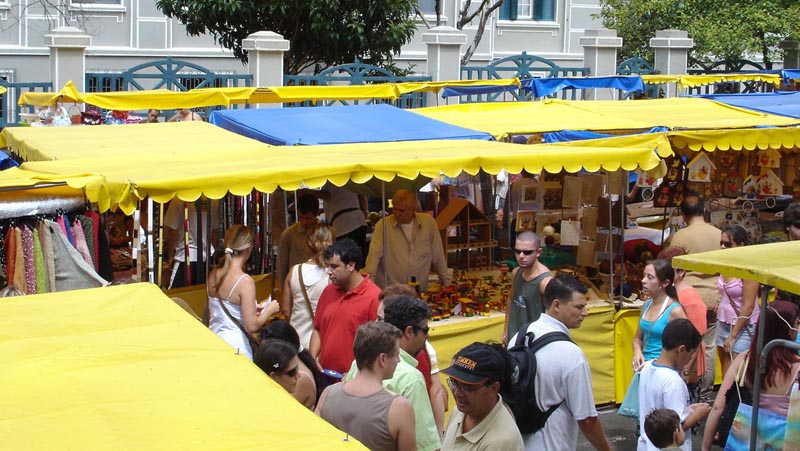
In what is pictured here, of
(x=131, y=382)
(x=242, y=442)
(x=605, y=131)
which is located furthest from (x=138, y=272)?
(x=605, y=131)

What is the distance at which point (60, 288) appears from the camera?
6824mm

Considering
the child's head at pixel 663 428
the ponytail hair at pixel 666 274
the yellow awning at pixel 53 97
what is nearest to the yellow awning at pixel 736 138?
the ponytail hair at pixel 666 274

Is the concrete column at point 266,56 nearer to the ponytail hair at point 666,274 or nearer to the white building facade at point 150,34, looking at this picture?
the white building facade at point 150,34

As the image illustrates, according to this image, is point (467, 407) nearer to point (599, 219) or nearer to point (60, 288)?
point (60, 288)

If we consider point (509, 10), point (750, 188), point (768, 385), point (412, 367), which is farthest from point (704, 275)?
point (509, 10)

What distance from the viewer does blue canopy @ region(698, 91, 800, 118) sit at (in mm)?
12742

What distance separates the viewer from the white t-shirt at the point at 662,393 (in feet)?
20.2

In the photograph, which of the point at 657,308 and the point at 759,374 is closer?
the point at 759,374

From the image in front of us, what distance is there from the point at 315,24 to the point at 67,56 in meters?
4.30

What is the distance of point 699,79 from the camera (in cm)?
1734

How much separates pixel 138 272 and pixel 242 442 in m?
4.45

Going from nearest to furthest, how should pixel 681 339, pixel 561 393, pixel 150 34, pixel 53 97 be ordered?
1. pixel 561 393
2. pixel 681 339
3. pixel 53 97
4. pixel 150 34

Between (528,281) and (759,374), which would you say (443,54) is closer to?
(528,281)

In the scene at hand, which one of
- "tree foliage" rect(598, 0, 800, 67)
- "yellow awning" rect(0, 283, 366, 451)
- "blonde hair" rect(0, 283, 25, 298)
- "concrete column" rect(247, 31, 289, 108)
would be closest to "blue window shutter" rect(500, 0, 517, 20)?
"tree foliage" rect(598, 0, 800, 67)
